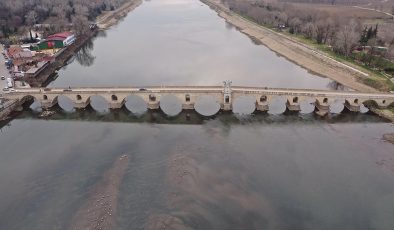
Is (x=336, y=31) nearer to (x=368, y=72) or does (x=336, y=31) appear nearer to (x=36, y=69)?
(x=368, y=72)

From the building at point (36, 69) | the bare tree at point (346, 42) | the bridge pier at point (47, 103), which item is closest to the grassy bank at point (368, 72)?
the bare tree at point (346, 42)

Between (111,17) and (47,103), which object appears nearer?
(47,103)

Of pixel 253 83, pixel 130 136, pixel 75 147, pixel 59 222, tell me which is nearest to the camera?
pixel 59 222

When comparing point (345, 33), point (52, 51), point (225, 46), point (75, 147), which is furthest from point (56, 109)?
point (345, 33)

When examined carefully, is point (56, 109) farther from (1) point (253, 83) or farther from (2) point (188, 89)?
(1) point (253, 83)

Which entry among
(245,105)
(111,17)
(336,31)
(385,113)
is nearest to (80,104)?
(245,105)

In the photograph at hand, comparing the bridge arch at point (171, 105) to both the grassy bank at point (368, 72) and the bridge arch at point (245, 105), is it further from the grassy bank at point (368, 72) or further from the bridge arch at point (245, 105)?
the grassy bank at point (368, 72)
